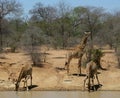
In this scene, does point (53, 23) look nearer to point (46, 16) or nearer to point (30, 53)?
point (46, 16)

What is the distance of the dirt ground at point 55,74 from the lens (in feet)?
88.2

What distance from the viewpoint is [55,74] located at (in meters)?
29.8

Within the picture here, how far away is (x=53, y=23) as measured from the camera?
182 feet

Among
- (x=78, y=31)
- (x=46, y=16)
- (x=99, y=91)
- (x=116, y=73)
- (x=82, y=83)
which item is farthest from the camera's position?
(x=46, y=16)

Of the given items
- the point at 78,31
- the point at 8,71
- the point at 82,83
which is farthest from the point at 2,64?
the point at 78,31

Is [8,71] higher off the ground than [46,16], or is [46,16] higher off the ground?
[46,16]

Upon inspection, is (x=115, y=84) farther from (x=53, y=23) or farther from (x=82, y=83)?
(x=53, y=23)

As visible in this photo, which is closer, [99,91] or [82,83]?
[99,91]

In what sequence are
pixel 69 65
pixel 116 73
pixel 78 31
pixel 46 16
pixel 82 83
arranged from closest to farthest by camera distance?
pixel 82 83 → pixel 116 73 → pixel 69 65 → pixel 78 31 → pixel 46 16

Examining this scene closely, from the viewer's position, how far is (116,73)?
1158 inches

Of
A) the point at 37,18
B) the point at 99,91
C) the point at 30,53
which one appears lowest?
the point at 99,91

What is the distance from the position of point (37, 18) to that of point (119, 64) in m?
28.6

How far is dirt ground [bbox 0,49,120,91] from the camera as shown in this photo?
88.2ft

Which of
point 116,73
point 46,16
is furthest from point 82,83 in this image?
point 46,16
